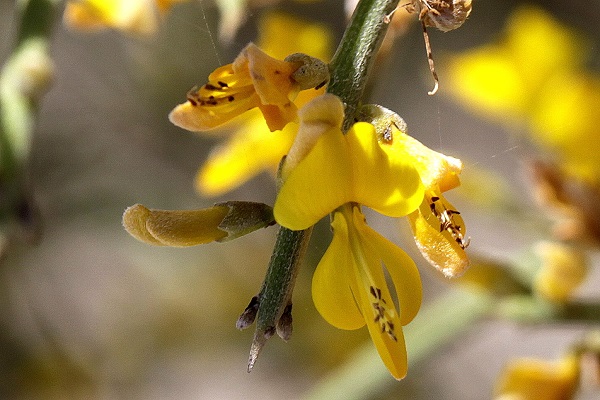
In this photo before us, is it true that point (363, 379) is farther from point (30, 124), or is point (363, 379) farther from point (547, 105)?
point (547, 105)

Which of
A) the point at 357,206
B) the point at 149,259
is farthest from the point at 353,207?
the point at 149,259

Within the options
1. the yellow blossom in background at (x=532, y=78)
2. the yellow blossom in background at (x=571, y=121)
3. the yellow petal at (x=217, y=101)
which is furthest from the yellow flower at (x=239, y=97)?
the yellow blossom in background at (x=532, y=78)

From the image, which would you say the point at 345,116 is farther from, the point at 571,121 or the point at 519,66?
the point at 519,66

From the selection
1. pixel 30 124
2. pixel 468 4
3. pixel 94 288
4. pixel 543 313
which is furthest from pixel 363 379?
pixel 94 288

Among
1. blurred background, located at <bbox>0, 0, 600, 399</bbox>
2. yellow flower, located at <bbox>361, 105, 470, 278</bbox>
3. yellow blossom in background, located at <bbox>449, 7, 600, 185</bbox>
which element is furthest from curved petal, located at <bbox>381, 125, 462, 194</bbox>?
yellow blossom in background, located at <bbox>449, 7, 600, 185</bbox>

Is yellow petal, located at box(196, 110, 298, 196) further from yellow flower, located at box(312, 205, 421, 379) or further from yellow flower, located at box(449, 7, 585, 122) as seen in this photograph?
yellow flower, located at box(449, 7, 585, 122)

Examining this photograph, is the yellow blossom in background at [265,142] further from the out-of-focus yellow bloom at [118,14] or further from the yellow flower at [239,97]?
the yellow flower at [239,97]

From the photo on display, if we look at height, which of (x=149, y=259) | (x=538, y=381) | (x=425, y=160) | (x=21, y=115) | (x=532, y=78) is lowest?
(x=149, y=259)
